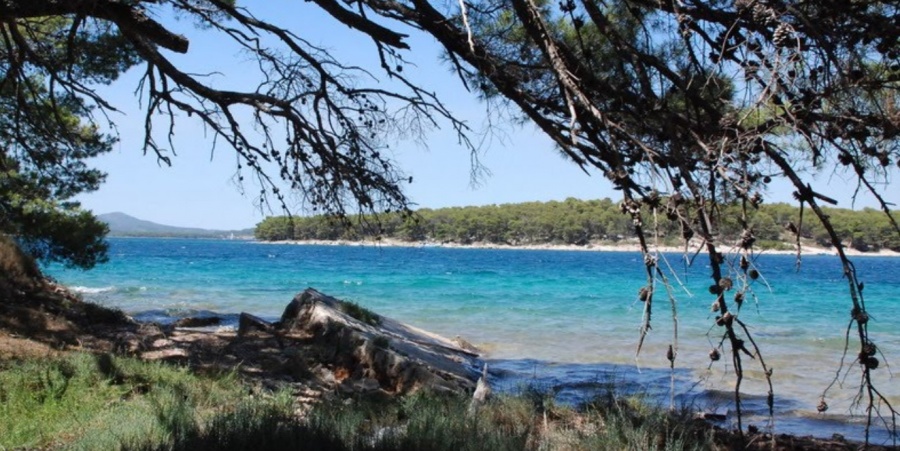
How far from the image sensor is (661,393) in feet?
33.1

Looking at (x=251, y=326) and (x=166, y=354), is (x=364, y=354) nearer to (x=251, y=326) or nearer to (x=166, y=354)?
(x=166, y=354)

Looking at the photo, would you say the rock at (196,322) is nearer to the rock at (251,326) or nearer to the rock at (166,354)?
the rock at (251,326)

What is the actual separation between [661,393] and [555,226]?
3004cm

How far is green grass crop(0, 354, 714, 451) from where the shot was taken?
441 cm

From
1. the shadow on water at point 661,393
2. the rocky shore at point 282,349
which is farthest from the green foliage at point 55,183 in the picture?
the shadow on water at point 661,393

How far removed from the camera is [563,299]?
96.0 feet

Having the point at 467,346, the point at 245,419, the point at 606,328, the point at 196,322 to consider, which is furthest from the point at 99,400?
the point at 606,328

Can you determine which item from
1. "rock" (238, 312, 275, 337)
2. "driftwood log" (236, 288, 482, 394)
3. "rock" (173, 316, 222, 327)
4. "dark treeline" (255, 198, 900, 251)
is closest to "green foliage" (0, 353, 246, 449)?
"driftwood log" (236, 288, 482, 394)

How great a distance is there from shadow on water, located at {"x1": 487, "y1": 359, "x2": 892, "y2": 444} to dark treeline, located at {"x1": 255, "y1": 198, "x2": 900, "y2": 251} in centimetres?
184

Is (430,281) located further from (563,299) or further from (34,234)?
(34,234)

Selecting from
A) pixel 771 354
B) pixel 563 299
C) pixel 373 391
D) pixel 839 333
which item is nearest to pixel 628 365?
pixel 771 354

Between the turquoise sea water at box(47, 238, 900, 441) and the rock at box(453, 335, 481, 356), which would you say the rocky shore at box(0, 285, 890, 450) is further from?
the rock at box(453, 335, 481, 356)

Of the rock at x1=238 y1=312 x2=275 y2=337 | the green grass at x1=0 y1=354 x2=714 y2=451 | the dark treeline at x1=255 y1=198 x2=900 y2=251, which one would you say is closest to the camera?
the dark treeline at x1=255 y1=198 x2=900 y2=251

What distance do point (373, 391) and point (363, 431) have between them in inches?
115
